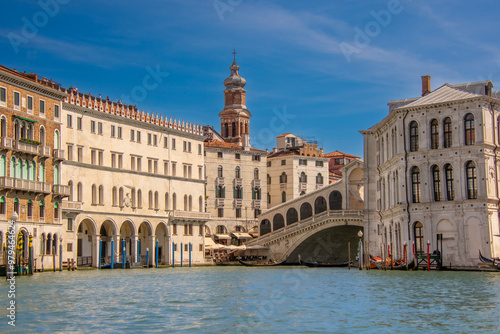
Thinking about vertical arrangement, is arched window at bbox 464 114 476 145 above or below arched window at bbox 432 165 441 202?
above

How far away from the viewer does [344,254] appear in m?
63.1

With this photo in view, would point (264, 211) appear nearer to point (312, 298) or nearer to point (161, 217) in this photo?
point (161, 217)

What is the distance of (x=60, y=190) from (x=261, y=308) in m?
27.4

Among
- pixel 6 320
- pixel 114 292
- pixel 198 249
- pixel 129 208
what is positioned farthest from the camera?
pixel 198 249

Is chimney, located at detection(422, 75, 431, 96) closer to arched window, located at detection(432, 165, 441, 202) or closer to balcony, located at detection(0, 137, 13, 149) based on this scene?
arched window, located at detection(432, 165, 441, 202)

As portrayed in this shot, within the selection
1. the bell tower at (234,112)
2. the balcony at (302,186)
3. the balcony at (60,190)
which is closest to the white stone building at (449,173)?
the balcony at (60,190)

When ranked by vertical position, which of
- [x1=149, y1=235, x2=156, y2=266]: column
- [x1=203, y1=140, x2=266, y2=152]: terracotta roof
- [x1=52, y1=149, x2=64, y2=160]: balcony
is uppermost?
[x1=203, y1=140, x2=266, y2=152]: terracotta roof

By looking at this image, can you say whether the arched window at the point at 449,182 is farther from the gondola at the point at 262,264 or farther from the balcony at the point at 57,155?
the balcony at the point at 57,155

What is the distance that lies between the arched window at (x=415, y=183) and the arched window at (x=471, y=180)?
2806 mm

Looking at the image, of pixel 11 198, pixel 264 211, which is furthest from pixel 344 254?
pixel 11 198

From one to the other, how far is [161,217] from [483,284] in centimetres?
3381

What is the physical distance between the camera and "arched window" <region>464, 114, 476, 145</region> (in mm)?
41594

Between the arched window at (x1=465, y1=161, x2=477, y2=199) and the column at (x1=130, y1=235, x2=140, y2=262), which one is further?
the column at (x1=130, y1=235, x2=140, y2=262)

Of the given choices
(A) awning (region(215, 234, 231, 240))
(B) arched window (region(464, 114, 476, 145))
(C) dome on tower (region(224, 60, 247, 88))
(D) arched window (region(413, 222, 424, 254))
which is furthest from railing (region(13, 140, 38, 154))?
(C) dome on tower (region(224, 60, 247, 88))
